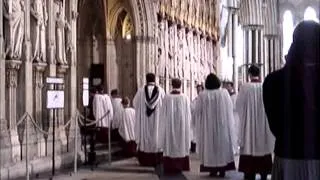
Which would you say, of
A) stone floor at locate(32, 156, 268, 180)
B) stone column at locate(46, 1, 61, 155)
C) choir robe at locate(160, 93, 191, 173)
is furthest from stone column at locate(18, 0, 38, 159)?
choir robe at locate(160, 93, 191, 173)

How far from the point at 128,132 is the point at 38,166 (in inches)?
197

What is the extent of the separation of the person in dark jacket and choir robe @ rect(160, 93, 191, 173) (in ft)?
30.0

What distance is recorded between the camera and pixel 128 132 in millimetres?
17359

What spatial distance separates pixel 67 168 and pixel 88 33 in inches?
398

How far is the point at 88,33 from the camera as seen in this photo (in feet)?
76.5

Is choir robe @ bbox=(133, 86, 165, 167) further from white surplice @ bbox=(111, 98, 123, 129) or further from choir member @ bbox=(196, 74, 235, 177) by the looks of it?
white surplice @ bbox=(111, 98, 123, 129)

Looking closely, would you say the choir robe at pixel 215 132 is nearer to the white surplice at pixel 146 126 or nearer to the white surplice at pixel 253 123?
the white surplice at pixel 253 123

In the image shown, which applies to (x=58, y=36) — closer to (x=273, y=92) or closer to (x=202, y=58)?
(x=273, y=92)

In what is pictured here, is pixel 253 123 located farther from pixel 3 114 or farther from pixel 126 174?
pixel 3 114

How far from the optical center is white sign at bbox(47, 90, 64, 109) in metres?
12.3

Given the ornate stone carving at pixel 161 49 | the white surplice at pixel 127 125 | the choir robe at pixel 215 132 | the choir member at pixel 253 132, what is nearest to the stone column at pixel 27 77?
the choir robe at pixel 215 132

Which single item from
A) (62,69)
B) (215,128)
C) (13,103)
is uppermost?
(62,69)

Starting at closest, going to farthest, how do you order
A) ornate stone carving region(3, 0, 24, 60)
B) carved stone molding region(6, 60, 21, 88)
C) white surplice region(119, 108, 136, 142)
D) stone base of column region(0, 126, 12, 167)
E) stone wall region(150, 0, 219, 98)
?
stone base of column region(0, 126, 12, 167)
ornate stone carving region(3, 0, 24, 60)
carved stone molding region(6, 60, 21, 88)
white surplice region(119, 108, 136, 142)
stone wall region(150, 0, 219, 98)

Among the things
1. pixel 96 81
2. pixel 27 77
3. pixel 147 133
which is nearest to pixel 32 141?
pixel 27 77
